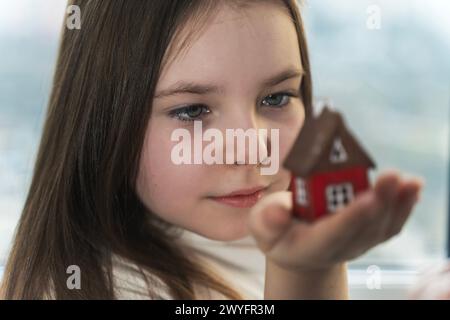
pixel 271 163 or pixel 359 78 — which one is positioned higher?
pixel 359 78

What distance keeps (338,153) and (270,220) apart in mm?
73


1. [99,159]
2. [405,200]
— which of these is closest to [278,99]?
[99,159]

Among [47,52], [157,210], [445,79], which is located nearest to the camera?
[157,210]

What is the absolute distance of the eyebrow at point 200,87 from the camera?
0.75 metres

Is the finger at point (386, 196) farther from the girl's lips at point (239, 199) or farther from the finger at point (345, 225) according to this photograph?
the girl's lips at point (239, 199)

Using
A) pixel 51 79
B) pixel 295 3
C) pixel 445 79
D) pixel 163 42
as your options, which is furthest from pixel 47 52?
pixel 445 79

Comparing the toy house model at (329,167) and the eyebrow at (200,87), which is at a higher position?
the eyebrow at (200,87)

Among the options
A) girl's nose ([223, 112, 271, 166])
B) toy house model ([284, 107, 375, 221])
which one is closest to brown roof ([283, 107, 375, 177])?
toy house model ([284, 107, 375, 221])

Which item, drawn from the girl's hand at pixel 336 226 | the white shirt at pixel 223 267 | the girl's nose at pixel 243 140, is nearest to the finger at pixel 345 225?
the girl's hand at pixel 336 226

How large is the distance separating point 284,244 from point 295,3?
0.40 metres

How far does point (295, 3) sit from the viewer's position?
0.82 meters

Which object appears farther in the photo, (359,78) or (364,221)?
(359,78)
